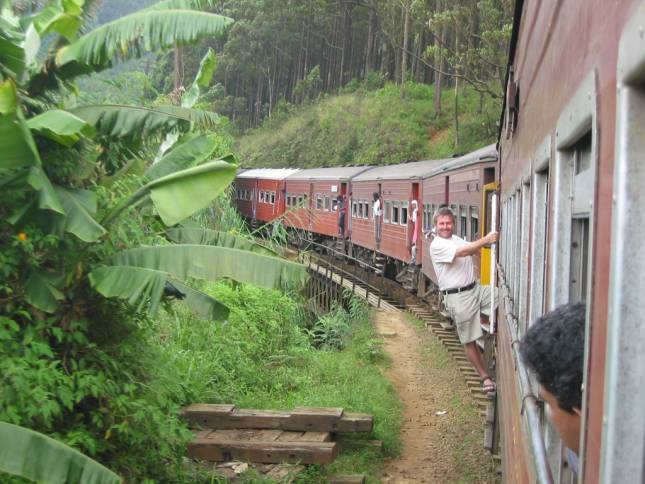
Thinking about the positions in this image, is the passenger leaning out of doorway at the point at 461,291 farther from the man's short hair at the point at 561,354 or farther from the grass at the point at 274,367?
the man's short hair at the point at 561,354

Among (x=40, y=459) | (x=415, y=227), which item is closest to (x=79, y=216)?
(x=40, y=459)

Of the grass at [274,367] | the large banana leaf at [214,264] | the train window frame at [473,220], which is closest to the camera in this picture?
the large banana leaf at [214,264]

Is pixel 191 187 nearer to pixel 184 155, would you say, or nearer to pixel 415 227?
pixel 184 155

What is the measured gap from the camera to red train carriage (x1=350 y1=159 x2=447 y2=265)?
18062 millimetres

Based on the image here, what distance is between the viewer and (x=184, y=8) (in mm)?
7277

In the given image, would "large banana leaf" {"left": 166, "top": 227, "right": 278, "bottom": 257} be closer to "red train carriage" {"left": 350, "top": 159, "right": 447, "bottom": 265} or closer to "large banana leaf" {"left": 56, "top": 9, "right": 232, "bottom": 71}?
"large banana leaf" {"left": 56, "top": 9, "right": 232, "bottom": 71}

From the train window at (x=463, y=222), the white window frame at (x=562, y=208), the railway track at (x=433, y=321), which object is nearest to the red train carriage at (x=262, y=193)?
the railway track at (x=433, y=321)

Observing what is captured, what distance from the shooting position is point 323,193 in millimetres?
28016

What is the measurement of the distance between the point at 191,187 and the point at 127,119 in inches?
44.4

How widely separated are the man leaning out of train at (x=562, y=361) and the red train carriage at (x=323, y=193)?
23167mm

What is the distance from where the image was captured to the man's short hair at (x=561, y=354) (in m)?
1.70

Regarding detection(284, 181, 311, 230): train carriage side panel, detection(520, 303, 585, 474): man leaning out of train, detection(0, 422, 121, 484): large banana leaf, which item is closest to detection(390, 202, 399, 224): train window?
detection(284, 181, 311, 230): train carriage side panel

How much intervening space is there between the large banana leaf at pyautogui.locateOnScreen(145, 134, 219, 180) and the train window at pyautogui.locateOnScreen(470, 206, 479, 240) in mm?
5025

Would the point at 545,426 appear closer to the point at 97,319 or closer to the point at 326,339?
the point at 97,319
